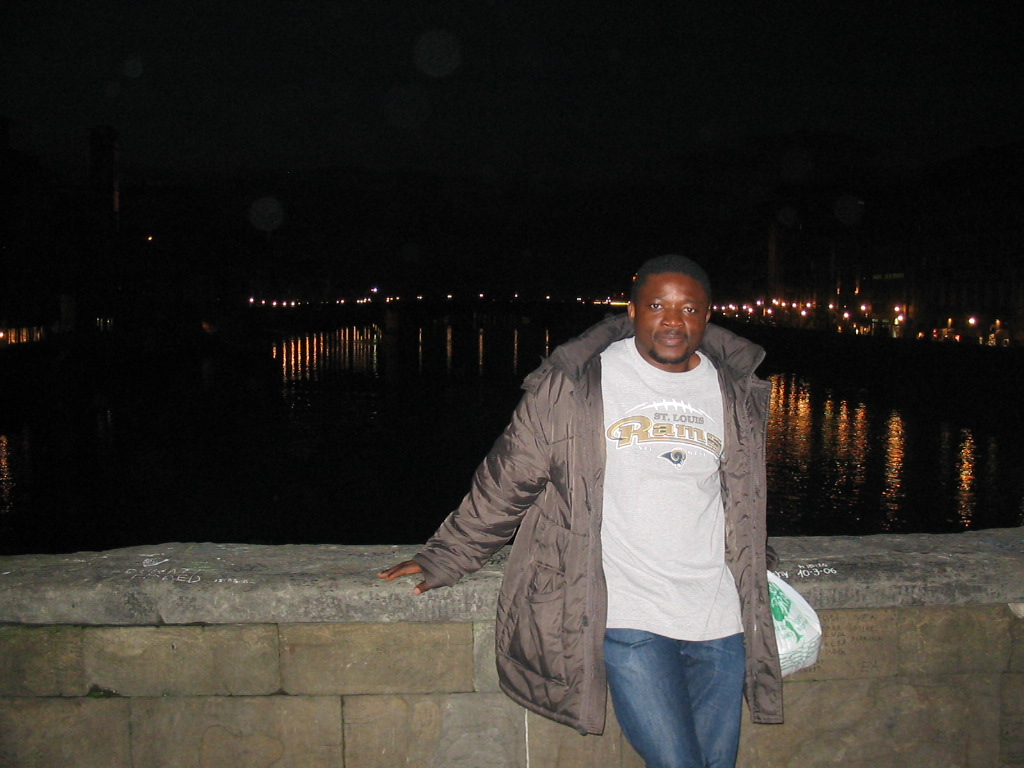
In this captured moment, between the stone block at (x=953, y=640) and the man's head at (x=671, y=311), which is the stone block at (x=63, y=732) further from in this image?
the stone block at (x=953, y=640)

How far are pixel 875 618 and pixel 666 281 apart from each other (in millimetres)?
1304

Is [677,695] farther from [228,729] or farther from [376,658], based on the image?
[228,729]

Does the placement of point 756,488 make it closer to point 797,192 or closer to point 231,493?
point 231,493

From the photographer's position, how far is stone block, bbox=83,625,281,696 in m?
2.73

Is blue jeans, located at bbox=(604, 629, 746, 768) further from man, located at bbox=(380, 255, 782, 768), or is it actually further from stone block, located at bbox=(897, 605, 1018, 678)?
stone block, located at bbox=(897, 605, 1018, 678)

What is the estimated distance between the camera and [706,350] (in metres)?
2.65

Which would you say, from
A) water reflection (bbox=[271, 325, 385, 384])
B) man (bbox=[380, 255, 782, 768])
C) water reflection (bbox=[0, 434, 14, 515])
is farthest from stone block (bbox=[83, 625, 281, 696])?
water reflection (bbox=[271, 325, 385, 384])

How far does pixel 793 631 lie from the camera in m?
2.53

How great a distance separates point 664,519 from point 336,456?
29.8 metres

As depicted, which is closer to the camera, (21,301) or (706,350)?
(706,350)

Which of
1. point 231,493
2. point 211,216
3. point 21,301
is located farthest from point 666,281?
point 211,216

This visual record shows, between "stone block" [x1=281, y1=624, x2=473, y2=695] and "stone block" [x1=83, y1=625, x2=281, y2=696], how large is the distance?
0.07 metres

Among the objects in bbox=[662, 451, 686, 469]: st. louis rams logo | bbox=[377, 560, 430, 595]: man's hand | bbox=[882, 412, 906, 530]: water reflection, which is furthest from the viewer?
bbox=[882, 412, 906, 530]: water reflection

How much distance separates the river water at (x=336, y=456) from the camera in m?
23.5
